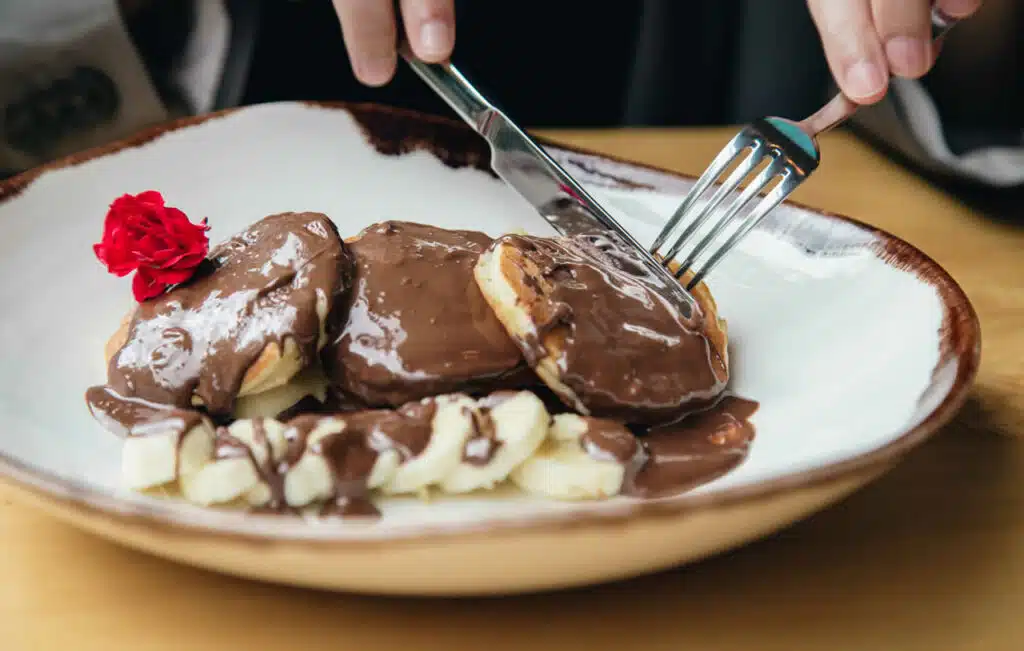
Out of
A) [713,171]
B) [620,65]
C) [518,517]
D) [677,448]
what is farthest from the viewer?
[620,65]

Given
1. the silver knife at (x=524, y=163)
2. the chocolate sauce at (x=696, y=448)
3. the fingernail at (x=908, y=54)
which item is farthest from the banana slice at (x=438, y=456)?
the fingernail at (x=908, y=54)

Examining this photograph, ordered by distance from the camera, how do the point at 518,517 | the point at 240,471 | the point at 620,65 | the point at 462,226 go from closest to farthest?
the point at 518,517
the point at 240,471
the point at 462,226
the point at 620,65

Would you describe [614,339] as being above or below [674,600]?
above

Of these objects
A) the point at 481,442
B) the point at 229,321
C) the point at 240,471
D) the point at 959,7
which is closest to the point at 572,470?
the point at 481,442

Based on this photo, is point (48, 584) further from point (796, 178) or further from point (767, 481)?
point (796, 178)

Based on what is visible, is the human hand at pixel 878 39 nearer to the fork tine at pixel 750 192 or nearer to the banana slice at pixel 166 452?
the fork tine at pixel 750 192

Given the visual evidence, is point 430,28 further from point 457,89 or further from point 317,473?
point 317,473

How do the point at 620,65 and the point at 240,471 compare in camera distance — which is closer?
the point at 240,471

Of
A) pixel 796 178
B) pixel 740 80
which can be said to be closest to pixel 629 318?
pixel 796 178
